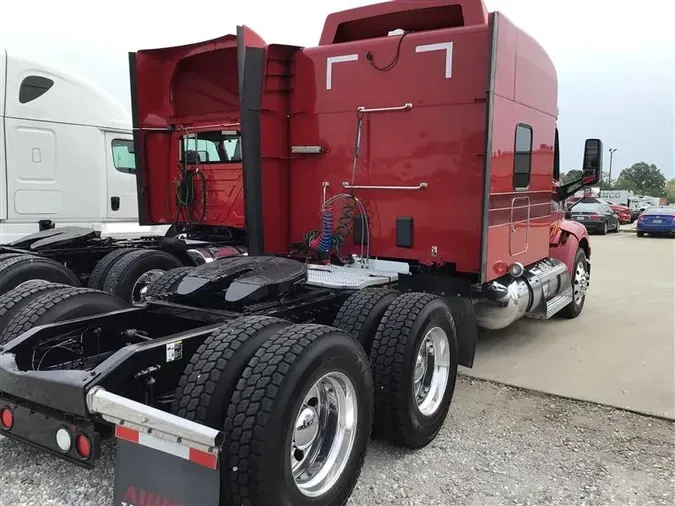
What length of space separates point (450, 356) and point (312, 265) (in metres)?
1.73

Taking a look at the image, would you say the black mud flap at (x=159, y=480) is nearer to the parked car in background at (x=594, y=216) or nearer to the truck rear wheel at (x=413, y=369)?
the truck rear wheel at (x=413, y=369)

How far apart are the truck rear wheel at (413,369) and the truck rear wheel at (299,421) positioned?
0.44 metres

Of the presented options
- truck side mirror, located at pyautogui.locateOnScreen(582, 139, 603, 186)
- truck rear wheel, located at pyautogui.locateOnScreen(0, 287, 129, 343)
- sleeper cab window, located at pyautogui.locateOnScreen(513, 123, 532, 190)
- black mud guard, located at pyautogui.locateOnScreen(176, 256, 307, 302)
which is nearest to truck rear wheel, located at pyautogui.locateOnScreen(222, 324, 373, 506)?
black mud guard, located at pyautogui.locateOnScreen(176, 256, 307, 302)

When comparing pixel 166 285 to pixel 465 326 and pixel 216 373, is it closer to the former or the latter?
pixel 216 373

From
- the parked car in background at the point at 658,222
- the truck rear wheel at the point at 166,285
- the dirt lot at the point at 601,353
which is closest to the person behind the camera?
the truck rear wheel at the point at 166,285

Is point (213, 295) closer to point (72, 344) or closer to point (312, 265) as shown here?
point (72, 344)

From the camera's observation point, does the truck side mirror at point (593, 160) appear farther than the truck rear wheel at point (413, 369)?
Yes

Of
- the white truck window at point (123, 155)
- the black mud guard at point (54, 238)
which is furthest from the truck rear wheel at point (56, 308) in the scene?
the white truck window at point (123, 155)

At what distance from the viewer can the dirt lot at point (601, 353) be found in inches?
201

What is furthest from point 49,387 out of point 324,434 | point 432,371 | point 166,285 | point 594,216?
point 594,216

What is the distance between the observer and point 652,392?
16.7 feet

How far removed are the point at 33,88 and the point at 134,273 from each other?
10.8 feet

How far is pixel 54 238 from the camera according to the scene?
20.3ft

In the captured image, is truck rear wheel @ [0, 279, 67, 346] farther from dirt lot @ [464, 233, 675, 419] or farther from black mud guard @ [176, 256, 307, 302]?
dirt lot @ [464, 233, 675, 419]
